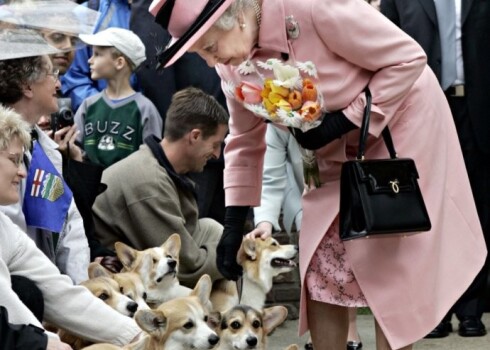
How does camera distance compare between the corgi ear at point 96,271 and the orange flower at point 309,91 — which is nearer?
the orange flower at point 309,91

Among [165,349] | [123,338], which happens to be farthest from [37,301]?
[165,349]

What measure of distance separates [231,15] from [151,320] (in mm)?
→ 1389

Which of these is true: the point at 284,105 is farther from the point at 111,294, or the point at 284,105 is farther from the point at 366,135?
the point at 111,294

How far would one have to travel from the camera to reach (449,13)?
7.73 metres

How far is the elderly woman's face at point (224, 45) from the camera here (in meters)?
4.60

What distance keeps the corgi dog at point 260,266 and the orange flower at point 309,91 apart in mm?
2370

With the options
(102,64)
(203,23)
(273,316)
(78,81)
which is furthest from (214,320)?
(78,81)

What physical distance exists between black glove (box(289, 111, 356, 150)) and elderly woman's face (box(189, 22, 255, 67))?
35cm

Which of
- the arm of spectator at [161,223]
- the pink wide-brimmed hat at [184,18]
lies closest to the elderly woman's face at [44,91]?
the arm of spectator at [161,223]

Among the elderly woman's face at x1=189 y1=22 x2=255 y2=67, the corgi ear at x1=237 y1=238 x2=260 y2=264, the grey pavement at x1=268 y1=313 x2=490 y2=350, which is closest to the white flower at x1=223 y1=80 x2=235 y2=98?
the elderly woman's face at x1=189 y1=22 x2=255 y2=67

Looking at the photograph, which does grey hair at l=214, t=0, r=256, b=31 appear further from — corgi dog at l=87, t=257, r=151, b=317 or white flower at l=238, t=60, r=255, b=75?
corgi dog at l=87, t=257, r=151, b=317

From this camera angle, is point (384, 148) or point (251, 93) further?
point (384, 148)

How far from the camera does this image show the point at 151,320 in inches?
211

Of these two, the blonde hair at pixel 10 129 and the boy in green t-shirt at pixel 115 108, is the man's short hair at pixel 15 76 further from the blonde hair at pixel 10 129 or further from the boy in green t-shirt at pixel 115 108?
the boy in green t-shirt at pixel 115 108
